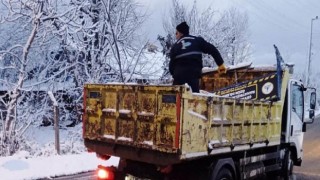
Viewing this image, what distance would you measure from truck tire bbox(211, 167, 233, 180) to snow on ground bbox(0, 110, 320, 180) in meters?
3.48

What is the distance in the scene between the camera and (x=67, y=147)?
1209 centimetres

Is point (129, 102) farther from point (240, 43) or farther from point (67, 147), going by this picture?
point (240, 43)

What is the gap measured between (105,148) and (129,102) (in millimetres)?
828

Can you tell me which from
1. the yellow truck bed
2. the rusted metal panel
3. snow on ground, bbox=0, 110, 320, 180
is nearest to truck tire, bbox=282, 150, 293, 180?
the yellow truck bed

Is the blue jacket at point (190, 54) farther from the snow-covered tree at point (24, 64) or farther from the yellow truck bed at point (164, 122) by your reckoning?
the snow-covered tree at point (24, 64)

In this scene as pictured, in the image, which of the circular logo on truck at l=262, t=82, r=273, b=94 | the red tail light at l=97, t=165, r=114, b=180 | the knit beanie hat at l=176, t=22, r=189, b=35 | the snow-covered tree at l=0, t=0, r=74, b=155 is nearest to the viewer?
the red tail light at l=97, t=165, r=114, b=180

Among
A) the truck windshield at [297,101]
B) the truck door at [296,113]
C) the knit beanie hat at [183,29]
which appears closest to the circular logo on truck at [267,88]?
the truck door at [296,113]

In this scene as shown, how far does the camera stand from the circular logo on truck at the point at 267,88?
312 inches

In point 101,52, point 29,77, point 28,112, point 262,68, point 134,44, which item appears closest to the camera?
point 262,68

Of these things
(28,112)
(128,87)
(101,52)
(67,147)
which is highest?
(101,52)

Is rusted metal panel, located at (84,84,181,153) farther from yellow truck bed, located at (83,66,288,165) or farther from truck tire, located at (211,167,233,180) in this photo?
truck tire, located at (211,167,233,180)

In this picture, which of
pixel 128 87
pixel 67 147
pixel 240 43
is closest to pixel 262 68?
pixel 128 87

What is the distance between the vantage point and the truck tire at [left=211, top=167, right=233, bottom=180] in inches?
231

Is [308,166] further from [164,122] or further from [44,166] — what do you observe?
[164,122]
